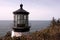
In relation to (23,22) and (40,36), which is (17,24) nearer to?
(23,22)

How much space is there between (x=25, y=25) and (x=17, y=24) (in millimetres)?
494

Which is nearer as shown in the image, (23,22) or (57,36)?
(57,36)

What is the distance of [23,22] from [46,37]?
1.97 metres

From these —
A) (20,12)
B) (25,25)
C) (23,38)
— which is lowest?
(23,38)

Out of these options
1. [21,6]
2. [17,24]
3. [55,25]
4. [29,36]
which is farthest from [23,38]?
[55,25]

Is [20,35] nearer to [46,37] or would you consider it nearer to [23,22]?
[23,22]

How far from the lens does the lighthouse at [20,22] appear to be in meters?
11.0

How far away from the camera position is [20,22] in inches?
438

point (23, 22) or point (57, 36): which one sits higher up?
point (23, 22)

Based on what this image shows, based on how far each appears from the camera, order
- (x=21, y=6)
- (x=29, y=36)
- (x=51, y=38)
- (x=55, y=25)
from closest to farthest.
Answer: (x=51, y=38) → (x=29, y=36) → (x=21, y=6) → (x=55, y=25)

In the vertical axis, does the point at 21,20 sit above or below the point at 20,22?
above

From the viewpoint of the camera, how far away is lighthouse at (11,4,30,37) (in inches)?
433

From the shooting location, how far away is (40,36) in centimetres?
1031

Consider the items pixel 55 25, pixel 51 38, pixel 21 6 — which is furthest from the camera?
pixel 55 25
